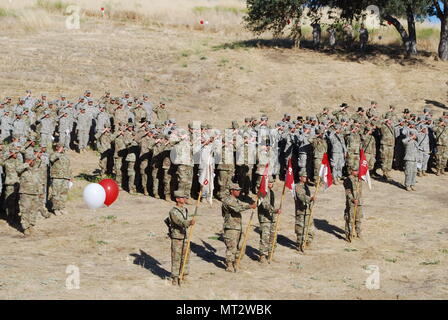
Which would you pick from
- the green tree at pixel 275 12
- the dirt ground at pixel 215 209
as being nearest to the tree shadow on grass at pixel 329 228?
the dirt ground at pixel 215 209

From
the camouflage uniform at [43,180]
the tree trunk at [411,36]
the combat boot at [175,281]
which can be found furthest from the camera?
the tree trunk at [411,36]

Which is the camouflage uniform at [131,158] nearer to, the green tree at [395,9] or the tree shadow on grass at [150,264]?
the tree shadow on grass at [150,264]

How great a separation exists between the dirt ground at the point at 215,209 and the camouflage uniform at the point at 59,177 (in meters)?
0.57

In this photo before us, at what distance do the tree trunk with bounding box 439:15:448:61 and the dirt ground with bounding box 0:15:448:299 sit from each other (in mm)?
876

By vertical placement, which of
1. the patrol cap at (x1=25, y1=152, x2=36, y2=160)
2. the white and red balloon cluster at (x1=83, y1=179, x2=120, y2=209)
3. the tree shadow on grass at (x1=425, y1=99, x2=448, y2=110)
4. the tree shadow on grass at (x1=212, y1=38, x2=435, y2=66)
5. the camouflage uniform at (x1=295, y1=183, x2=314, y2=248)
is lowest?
the camouflage uniform at (x1=295, y1=183, x2=314, y2=248)

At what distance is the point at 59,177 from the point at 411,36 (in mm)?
28235

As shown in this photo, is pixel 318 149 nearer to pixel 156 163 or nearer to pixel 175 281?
pixel 156 163

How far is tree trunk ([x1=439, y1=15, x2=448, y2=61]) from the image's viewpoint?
143 ft

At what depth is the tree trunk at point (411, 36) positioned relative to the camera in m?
43.8

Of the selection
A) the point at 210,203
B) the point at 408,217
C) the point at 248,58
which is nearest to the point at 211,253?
the point at 210,203

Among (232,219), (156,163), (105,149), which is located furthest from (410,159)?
(232,219)

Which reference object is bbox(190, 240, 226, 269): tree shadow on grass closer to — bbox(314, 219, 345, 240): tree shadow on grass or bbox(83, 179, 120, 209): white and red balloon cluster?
bbox(83, 179, 120, 209): white and red balloon cluster

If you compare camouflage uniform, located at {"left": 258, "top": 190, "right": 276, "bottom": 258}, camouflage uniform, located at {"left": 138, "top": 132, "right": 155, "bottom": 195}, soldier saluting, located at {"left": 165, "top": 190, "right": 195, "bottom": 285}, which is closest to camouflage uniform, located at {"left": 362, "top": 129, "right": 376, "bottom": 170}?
camouflage uniform, located at {"left": 138, "top": 132, "right": 155, "bottom": 195}

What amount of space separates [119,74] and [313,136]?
1775 cm
